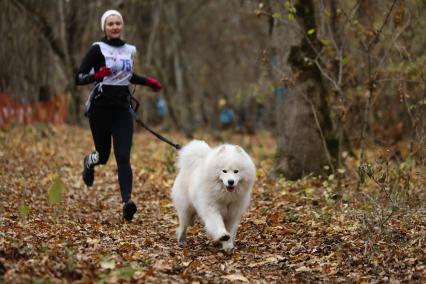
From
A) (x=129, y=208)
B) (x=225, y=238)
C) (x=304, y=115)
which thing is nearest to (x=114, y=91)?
(x=129, y=208)

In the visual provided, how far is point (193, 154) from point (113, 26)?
67.1 inches

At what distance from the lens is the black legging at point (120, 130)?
7449 mm

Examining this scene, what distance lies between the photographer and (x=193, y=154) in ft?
23.4

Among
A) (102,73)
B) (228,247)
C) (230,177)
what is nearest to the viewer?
(230,177)

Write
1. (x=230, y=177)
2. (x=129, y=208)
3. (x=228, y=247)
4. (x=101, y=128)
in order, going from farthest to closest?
1. (x=101, y=128)
2. (x=129, y=208)
3. (x=228, y=247)
4. (x=230, y=177)

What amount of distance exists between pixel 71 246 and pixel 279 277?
1.97 m

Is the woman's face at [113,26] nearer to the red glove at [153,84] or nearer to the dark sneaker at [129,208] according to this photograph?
the red glove at [153,84]

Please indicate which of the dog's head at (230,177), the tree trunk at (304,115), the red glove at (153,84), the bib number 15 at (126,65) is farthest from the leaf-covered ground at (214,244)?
the bib number 15 at (126,65)

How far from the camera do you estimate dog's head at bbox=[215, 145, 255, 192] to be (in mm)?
6402

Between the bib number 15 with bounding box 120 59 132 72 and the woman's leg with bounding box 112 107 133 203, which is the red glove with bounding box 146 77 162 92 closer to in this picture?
the bib number 15 with bounding box 120 59 132 72

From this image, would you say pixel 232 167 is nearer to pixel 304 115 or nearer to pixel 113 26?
pixel 113 26

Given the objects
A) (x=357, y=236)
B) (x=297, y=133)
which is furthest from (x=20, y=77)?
(x=357, y=236)

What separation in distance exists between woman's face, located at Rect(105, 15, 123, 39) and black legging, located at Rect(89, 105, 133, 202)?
2.67ft

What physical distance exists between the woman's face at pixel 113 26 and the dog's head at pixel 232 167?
192 cm
